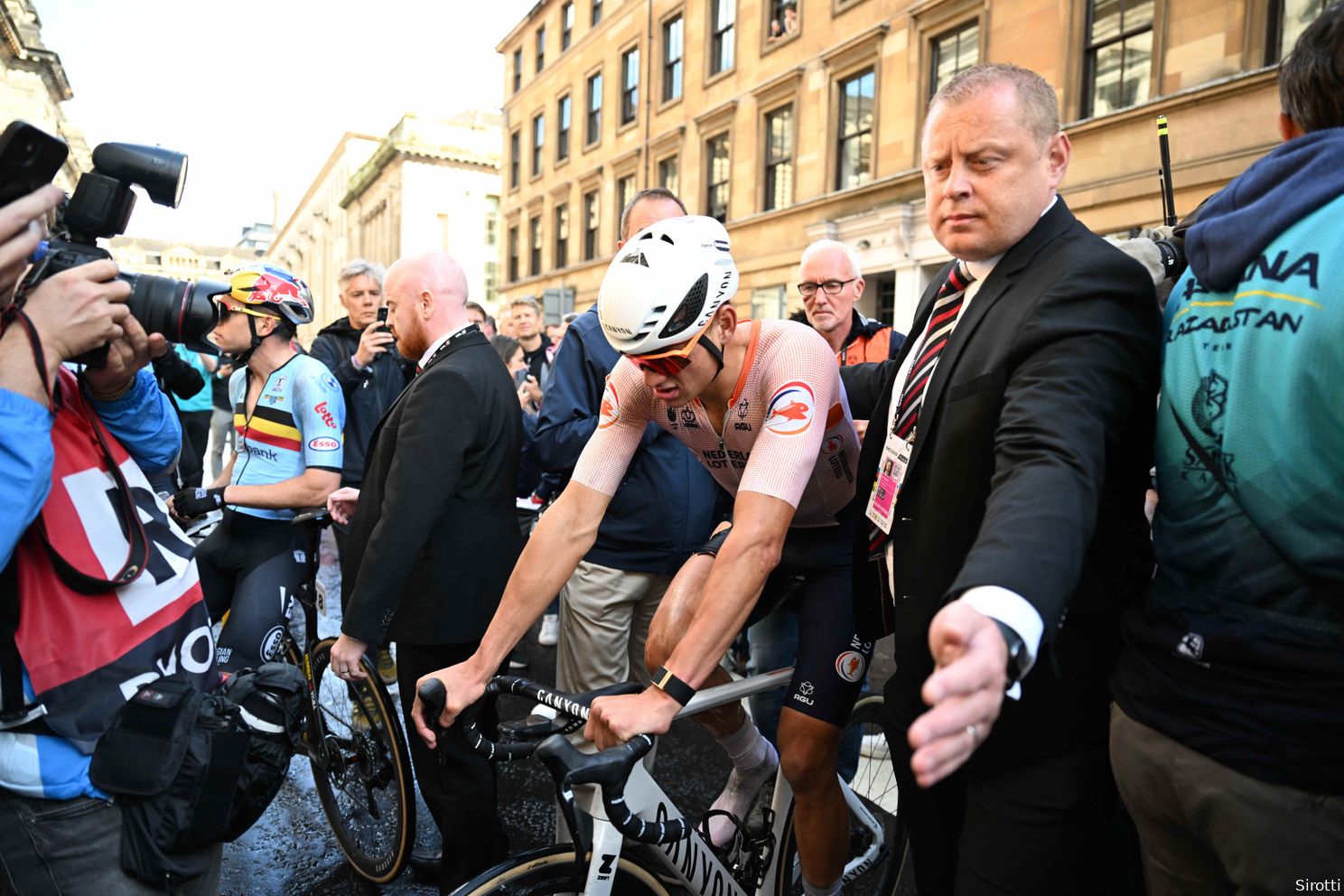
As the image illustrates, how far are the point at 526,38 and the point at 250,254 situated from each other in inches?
3955

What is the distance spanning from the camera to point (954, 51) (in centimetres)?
1489

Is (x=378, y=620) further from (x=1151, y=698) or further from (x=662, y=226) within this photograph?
(x=1151, y=698)

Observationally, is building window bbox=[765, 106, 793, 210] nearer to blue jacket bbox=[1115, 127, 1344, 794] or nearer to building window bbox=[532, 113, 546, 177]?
building window bbox=[532, 113, 546, 177]

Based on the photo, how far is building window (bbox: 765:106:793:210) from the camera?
18.9 m

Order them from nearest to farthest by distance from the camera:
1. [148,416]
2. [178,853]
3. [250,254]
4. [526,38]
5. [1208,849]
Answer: [1208,849], [178,853], [148,416], [526,38], [250,254]

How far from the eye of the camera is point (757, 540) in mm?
2080

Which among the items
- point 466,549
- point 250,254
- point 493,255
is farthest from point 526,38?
point 250,254

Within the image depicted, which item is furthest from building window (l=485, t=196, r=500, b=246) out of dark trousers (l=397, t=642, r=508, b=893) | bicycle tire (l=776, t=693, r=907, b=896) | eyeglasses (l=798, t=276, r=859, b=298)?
dark trousers (l=397, t=642, r=508, b=893)

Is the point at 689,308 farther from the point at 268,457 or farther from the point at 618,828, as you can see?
the point at 268,457

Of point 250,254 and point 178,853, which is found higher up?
point 250,254

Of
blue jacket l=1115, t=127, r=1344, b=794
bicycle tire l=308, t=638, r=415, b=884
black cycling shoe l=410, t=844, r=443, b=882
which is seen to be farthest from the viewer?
black cycling shoe l=410, t=844, r=443, b=882

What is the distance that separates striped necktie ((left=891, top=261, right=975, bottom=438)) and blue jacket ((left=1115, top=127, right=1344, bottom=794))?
0.50 meters

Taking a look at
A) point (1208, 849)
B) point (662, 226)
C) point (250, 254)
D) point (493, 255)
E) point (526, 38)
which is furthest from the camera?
point (250, 254)

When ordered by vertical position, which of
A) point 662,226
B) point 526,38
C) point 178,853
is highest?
point 526,38
